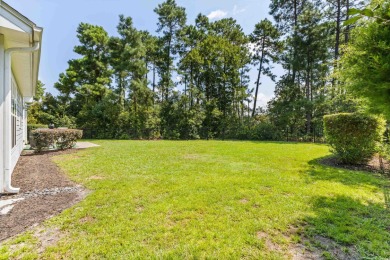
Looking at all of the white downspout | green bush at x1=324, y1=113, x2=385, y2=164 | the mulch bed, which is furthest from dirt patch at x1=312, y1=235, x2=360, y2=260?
green bush at x1=324, y1=113, x2=385, y2=164

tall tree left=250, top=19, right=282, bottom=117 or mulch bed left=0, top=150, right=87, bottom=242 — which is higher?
tall tree left=250, top=19, right=282, bottom=117

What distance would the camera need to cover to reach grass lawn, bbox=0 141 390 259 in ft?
8.15

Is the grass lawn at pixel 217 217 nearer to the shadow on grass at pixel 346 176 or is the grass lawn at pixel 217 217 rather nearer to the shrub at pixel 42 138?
the shadow on grass at pixel 346 176

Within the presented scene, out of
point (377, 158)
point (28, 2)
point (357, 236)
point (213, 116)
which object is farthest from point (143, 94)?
point (357, 236)

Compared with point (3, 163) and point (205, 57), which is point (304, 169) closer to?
point (3, 163)

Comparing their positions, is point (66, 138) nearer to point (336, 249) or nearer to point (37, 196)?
point (37, 196)

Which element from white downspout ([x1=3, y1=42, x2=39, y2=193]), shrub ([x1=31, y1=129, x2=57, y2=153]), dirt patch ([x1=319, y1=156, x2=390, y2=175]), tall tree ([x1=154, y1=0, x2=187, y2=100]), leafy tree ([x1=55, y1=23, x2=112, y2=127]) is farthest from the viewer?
tall tree ([x1=154, y1=0, x2=187, y2=100])

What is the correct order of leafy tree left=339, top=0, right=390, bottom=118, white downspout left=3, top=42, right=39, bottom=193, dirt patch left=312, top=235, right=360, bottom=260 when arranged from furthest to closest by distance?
1. white downspout left=3, top=42, right=39, bottom=193
2. dirt patch left=312, top=235, right=360, bottom=260
3. leafy tree left=339, top=0, right=390, bottom=118

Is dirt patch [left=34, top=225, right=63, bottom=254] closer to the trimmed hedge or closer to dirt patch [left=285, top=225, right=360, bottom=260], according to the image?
dirt patch [left=285, top=225, right=360, bottom=260]

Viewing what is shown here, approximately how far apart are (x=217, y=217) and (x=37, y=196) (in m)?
3.53

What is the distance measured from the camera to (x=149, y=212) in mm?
3373

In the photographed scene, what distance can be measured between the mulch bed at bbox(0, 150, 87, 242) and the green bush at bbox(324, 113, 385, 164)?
26.1 feet

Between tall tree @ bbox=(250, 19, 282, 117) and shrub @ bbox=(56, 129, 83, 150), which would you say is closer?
shrub @ bbox=(56, 129, 83, 150)

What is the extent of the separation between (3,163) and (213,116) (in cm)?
1751
